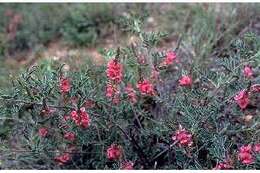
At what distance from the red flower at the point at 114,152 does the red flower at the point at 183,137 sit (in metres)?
0.35

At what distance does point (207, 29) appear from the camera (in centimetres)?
400

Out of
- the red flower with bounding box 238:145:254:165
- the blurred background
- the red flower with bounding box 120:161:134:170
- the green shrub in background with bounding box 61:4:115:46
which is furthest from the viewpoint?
the green shrub in background with bounding box 61:4:115:46

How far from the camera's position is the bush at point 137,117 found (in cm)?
252

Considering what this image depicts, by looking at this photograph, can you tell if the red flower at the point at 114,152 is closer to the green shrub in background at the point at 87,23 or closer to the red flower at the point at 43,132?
the red flower at the point at 43,132

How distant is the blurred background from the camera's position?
4113 millimetres

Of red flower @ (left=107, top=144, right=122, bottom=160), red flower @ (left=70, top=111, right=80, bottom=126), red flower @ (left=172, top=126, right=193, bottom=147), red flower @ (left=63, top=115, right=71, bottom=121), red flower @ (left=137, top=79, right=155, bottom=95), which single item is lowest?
red flower @ (left=107, top=144, right=122, bottom=160)

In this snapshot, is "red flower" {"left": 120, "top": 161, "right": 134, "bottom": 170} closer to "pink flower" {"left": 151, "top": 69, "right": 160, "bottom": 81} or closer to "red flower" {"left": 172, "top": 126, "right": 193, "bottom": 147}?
"red flower" {"left": 172, "top": 126, "right": 193, "bottom": 147}

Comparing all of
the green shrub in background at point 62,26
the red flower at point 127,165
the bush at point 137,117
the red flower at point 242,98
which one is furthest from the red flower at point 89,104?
the green shrub in background at point 62,26

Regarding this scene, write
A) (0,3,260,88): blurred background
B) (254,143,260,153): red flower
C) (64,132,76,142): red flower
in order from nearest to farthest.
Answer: (254,143,260,153): red flower, (64,132,76,142): red flower, (0,3,260,88): blurred background

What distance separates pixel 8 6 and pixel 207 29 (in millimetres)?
2071

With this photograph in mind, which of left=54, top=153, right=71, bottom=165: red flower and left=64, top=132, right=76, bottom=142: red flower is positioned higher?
left=64, top=132, right=76, bottom=142: red flower

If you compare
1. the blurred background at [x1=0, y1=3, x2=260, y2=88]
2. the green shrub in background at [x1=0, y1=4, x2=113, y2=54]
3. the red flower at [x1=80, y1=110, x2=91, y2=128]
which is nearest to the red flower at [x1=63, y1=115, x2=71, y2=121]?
the red flower at [x1=80, y1=110, x2=91, y2=128]

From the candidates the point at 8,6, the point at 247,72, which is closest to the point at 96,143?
the point at 247,72

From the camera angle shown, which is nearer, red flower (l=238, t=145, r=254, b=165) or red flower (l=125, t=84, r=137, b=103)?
red flower (l=238, t=145, r=254, b=165)
